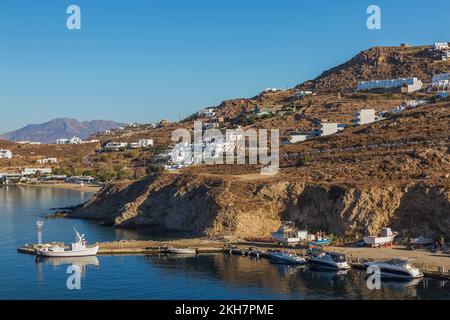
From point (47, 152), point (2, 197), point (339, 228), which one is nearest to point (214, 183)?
point (339, 228)

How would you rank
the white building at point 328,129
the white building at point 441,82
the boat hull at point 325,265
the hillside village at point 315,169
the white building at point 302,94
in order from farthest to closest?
the white building at point 302,94
the white building at point 441,82
the white building at point 328,129
the hillside village at point 315,169
the boat hull at point 325,265

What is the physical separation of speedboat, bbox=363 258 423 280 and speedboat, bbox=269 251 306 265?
19.2 ft

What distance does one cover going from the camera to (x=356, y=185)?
53.2m

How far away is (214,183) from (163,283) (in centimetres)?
2333

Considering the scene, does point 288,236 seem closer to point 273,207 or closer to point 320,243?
point 320,243

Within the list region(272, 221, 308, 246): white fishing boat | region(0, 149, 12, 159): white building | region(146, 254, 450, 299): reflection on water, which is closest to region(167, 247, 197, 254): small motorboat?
region(146, 254, 450, 299): reflection on water

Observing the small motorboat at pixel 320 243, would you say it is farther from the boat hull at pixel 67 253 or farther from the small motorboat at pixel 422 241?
the boat hull at pixel 67 253

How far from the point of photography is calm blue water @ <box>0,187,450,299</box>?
36.8 metres

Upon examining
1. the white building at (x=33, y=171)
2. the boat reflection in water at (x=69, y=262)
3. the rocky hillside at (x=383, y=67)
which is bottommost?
the boat reflection in water at (x=69, y=262)

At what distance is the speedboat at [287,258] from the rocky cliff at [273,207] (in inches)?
273

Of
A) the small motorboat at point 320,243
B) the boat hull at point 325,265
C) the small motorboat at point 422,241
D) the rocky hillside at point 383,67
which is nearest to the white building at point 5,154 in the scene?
the rocky hillside at point 383,67

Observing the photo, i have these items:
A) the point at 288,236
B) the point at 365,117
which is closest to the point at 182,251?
the point at 288,236

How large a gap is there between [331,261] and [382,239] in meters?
6.76

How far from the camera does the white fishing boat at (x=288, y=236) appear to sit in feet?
165
